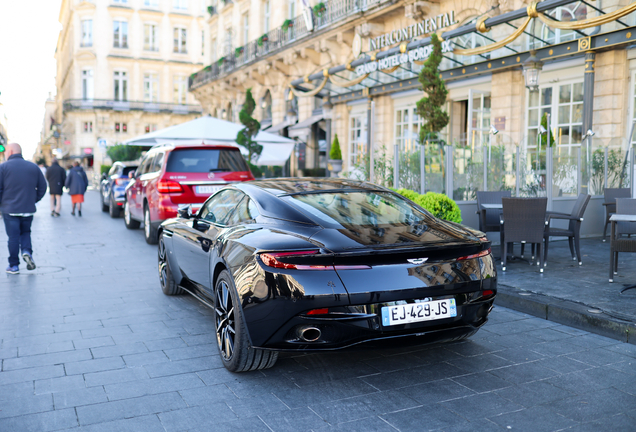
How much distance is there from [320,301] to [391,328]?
48cm

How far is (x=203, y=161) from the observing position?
10.7m

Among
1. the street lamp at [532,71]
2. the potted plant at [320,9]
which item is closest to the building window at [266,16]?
the potted plant at [320,9]

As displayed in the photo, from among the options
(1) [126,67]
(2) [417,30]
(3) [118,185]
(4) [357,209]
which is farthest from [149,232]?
(1) [126,67]

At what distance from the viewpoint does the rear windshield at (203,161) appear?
1056cm

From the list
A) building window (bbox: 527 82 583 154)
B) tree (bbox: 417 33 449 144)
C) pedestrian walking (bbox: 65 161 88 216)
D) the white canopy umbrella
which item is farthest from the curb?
pedestrian walking (bbox: 65 161 88 216)

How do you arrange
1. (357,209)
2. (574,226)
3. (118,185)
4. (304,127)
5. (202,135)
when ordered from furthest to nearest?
1. (304,127)
2. (118,185)
3. (202,135)
4. (574,226)
5. (357,209)

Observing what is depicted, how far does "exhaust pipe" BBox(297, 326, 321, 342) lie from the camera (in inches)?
145

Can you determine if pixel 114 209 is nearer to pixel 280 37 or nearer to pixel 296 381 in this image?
pixel 280 37

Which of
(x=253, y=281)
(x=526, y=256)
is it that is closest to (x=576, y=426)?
(x=253, y=281)

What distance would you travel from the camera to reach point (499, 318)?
570 cm

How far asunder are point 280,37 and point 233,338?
24.7 meters

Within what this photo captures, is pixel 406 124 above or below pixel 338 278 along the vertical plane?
above

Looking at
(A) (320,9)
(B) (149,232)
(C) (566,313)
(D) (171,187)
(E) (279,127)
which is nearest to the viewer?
(C) (566,313)

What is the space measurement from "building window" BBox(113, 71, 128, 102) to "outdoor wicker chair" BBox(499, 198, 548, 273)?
6184cm
